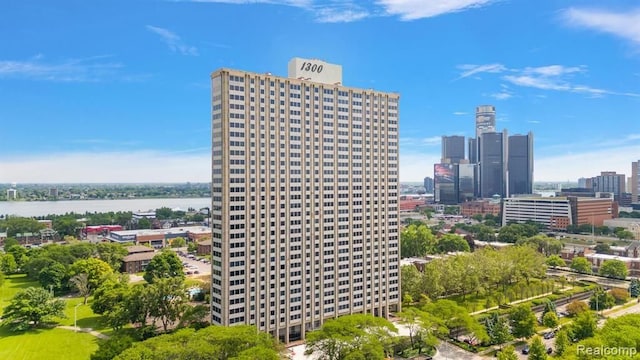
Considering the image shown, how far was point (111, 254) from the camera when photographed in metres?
93.4

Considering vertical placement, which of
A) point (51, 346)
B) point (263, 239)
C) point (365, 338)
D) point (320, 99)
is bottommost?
point (51, 346)

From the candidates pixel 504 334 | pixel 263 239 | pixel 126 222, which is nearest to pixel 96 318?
pixel 263 239

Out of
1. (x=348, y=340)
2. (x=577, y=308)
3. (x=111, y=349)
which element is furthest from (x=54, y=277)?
(x=577, y=308)

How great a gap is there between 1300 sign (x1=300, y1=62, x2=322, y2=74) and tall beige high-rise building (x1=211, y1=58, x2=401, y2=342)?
6.9 inches

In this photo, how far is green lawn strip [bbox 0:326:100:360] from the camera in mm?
49625

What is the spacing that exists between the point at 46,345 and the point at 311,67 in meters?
45.2

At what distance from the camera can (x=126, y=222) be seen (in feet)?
550

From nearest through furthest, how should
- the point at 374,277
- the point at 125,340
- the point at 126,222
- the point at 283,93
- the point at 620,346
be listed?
the point at 620,346, the point at 125,340, the point at 283,93, the point at 374,277, the point at 126,222

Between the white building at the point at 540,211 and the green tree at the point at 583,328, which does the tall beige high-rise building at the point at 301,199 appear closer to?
the green tree at the point at 583,328

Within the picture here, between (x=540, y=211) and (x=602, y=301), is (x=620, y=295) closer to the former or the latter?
(x=602, y=301)

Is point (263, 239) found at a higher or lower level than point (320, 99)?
lower

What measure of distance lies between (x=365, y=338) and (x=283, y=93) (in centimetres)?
2878

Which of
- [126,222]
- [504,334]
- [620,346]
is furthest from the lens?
[126,222]

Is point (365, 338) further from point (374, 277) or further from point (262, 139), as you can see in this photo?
point (262, 139)
